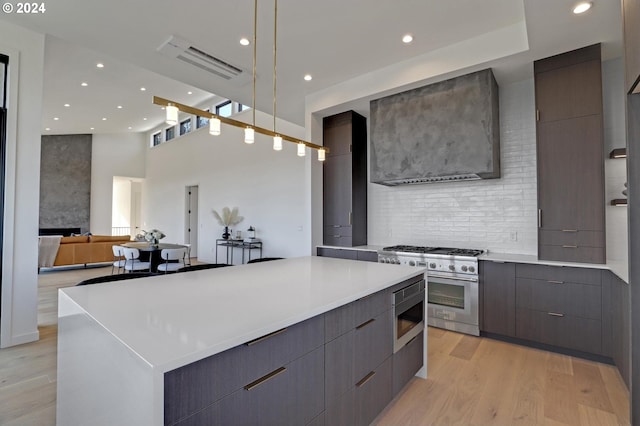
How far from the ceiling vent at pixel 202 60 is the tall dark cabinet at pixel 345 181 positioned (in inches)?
57.3

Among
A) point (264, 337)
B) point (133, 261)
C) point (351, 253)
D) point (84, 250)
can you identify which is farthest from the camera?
point (84, 250)

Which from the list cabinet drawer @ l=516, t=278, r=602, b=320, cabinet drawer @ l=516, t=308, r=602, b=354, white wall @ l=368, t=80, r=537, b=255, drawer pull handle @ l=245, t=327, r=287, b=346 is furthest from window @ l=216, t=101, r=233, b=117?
drawer pull handle @ l=245, t=327, r=287, b=346

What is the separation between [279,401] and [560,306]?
2899mm

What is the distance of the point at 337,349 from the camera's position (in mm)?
1507

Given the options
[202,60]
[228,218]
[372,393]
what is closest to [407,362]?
[372,393]

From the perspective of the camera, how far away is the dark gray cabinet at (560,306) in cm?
269

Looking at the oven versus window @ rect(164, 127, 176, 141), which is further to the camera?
window @ rect(164, 127, 176, 141)

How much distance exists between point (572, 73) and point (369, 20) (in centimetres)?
200

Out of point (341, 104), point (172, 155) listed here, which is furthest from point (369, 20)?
point (172, 155)

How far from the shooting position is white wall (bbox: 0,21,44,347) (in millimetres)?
3037

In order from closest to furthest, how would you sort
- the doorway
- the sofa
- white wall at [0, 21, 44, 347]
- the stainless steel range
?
1. white wall at [0, 21, 44, 347]
2. the stainless steel range
3. the sofa
4. the doorway

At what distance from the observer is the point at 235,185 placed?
797 centimetres

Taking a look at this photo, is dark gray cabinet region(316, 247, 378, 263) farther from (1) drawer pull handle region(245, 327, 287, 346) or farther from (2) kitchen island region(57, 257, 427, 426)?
(1) drawer pull handle region(245, 327, 287, 346)

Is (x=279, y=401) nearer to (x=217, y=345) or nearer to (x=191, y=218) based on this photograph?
(x=217, y=345)
